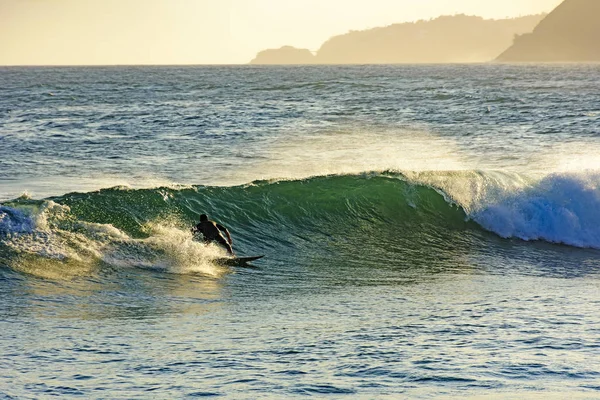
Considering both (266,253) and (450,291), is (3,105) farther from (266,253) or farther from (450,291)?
(450,291)

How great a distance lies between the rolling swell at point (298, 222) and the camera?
14.3 meters

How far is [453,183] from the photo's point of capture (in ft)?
64.6

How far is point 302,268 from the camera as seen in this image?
47.7 feet

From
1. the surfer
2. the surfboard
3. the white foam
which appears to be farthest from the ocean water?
the surfboard

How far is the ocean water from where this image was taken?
7969 mm

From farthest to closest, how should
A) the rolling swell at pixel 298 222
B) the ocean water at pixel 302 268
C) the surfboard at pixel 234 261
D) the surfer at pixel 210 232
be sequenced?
1. the surfer at pixel 210 232
2. the rolling swell at pixel 298 222
3. the surfboard at pixel 234 261
4. the ocean water at pixel 302 268

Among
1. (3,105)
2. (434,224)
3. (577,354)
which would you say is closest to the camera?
(577,354)

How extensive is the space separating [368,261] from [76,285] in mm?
5328

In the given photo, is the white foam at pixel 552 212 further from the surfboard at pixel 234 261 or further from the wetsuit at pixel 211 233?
the wetsuit at pixel 211 233

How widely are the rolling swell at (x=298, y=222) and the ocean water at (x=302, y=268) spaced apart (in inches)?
2.0

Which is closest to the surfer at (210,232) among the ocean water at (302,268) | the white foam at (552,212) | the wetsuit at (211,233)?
the wetsuit at (211,233)

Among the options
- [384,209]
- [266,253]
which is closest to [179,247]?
[266,253]

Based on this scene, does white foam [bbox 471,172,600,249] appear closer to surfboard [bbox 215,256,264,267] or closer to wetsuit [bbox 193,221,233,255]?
surfboard [bbox 215,256,264,267]

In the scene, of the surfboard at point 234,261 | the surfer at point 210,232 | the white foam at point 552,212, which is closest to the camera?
the surfboard at point 234,261
